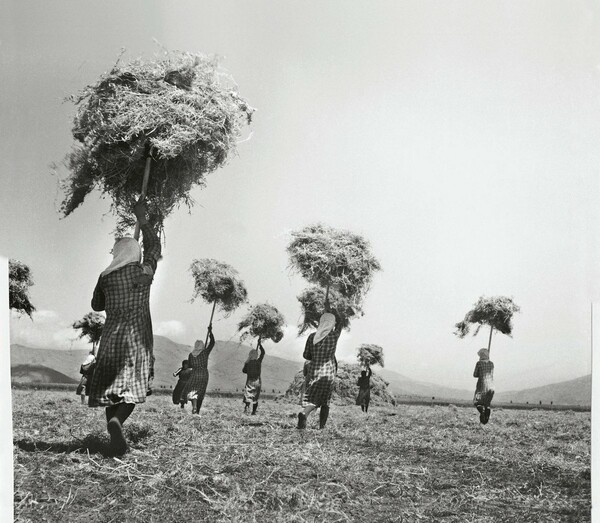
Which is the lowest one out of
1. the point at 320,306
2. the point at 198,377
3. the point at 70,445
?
the point at 70,445

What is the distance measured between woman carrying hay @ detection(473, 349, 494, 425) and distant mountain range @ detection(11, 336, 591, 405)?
2.4 inches

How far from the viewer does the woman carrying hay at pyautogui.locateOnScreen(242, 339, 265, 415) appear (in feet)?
17.7

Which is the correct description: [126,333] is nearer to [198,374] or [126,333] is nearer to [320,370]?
[198,374]

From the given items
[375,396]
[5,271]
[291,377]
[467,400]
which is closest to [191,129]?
[5,271]

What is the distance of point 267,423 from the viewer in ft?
16.6

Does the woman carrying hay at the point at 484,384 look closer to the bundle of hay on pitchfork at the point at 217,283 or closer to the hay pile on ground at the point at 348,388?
the hay pile on ground at the point at 348,388

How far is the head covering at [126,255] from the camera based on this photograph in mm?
4504

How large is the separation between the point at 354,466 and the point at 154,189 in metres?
2.26

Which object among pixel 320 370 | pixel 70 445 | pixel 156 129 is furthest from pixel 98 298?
pixel 320 370

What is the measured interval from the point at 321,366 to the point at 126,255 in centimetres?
166

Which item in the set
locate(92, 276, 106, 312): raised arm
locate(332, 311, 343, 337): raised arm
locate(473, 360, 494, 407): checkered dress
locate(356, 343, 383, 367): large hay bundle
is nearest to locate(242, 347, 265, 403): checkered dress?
locate(332, 311, 343, 337): raised arm

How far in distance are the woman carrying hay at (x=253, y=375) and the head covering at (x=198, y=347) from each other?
0.39 meters

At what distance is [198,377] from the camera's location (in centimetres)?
561

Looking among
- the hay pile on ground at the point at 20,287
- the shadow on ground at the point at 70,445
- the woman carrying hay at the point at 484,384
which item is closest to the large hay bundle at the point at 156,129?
the hay pile on ground at the point at 20,287
